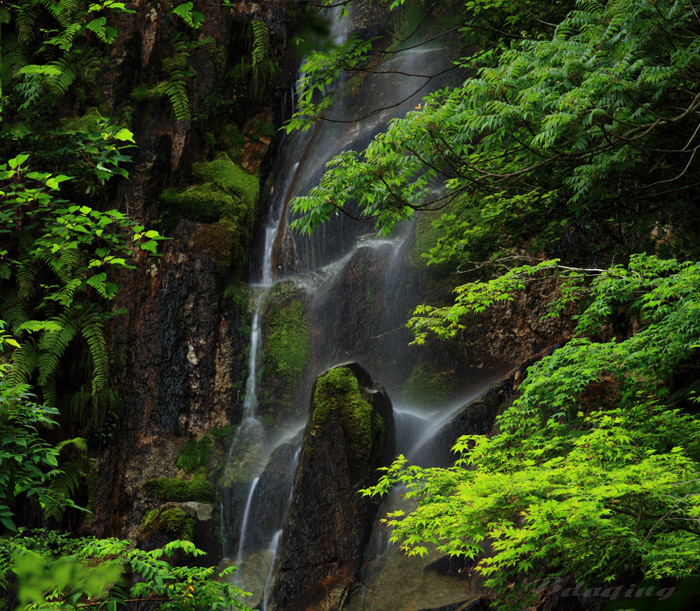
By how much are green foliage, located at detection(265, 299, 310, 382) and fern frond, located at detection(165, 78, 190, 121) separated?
15.3 ft

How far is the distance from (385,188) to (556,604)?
14.3 ft

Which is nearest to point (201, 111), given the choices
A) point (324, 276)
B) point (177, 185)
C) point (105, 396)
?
Result: point (177, 185)

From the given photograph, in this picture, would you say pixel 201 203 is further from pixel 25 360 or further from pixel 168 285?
pixel 25 360

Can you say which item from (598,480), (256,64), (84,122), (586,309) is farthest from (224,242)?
(598,480)

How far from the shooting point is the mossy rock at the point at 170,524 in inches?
365

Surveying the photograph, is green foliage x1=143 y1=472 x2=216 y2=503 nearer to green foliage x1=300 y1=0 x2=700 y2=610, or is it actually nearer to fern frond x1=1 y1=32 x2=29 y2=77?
green foliage x1=300 y1=0 x2=700 y2=610

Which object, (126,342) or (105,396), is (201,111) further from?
(105,396)

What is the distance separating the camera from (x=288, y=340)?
43.0ft

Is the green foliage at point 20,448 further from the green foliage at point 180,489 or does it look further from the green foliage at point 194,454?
the green foliage at point 194,454

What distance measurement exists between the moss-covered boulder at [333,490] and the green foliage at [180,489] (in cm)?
217

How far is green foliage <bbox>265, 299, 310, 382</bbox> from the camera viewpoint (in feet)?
42.4

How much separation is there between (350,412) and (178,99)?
802cm

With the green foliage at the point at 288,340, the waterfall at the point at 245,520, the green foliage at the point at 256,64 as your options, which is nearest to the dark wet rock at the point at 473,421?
the waterfall at the point at 245,520

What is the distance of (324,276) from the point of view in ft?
44.6
